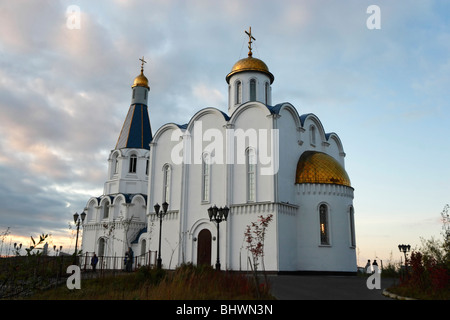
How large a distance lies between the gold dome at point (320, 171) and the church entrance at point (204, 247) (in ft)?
20.2

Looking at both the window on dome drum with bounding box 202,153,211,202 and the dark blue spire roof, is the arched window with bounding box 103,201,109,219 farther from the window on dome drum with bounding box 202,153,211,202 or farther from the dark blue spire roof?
the window on dome drum with bounding box 202,153,211,202

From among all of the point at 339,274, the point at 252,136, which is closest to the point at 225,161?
the point at 252,136

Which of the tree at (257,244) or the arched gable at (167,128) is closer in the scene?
the tree at (257,244)

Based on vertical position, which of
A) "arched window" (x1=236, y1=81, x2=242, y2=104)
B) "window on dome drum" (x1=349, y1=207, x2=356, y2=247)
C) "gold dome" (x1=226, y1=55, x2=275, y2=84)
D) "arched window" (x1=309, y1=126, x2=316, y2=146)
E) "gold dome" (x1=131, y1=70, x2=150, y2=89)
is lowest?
"window on dome drum" (x1=349, y1=207, x2=356, y2=247)

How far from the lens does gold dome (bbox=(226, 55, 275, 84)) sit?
26.0m

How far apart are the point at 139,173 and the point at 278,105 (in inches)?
629

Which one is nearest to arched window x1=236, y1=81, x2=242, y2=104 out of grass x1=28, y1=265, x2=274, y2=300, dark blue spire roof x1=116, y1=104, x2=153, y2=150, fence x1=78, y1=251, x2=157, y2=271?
fence x1=78, y1=251, x2=157, y2=271

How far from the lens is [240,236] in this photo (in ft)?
69.4

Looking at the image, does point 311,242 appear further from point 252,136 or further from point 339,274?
point 252,136

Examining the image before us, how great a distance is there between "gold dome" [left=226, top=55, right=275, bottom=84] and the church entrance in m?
11.1

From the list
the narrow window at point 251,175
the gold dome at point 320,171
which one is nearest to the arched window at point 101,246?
the narrow window at point 251,175

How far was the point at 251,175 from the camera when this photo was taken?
21719mm

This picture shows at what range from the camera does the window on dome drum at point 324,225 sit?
21.4 m

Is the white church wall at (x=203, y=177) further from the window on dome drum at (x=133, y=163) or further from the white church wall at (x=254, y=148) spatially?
the window on dome drum at (x=133, y=163)
